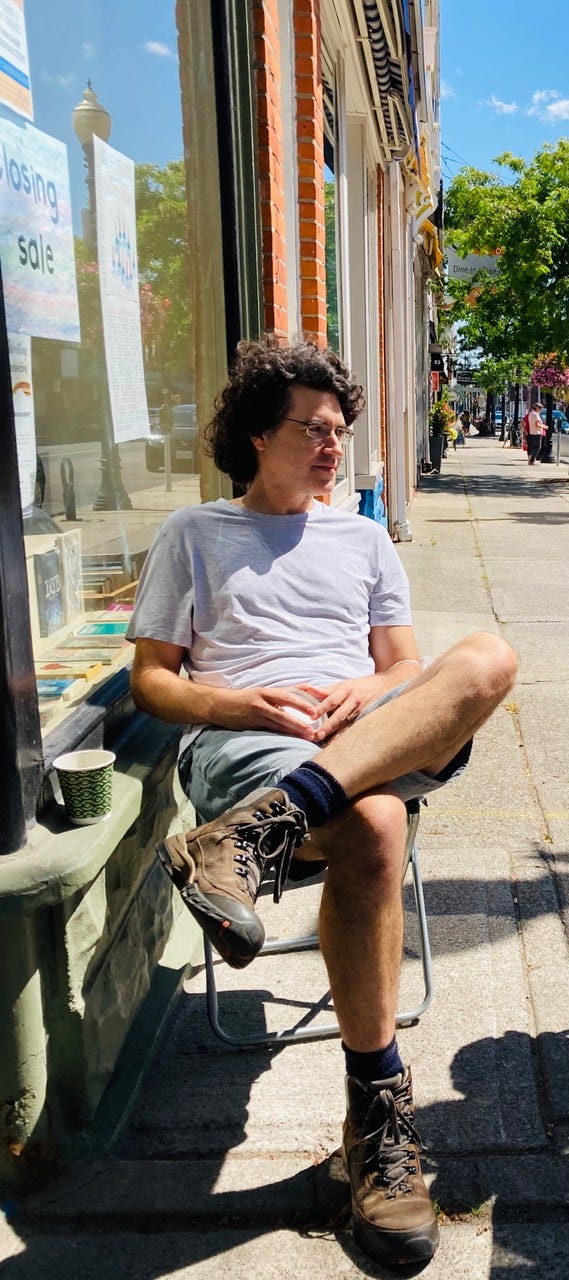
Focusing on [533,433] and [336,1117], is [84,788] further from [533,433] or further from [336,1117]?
[533,433]

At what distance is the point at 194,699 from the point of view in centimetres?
253

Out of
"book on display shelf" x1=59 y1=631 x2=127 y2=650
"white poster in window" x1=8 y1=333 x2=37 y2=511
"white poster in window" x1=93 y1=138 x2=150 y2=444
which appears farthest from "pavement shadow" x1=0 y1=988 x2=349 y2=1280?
"white poster in window" x1=93 y1=138 x2=150 y2=444

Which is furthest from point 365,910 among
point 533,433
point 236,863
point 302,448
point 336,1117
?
point 533,433

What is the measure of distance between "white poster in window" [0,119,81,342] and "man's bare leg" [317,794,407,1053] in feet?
3.81

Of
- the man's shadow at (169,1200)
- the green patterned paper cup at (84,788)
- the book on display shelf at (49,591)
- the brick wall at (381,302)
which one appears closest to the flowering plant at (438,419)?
the brick wall at (381,302)

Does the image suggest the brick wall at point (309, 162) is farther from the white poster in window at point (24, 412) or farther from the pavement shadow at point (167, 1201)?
the pavement shadow at point (167, 1201)

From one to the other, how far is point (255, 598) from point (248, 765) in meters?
0.47

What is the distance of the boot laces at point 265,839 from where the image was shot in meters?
2.05

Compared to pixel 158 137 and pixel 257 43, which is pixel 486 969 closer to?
pixel 158 137

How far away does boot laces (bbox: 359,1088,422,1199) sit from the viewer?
2.08 meters

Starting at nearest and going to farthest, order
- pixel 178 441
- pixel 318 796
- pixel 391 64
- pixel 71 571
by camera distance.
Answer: pixel 318 796
pixel 71 571
pixel 178 441
pixel 391 64

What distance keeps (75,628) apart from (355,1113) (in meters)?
1.23

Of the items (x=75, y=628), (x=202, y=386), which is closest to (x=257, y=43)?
(x=202, y=386)

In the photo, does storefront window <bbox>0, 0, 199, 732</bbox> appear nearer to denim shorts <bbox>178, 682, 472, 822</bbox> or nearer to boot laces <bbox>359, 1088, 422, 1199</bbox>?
denim shorts <bbox>178, 682, 472, 822</bbox>
